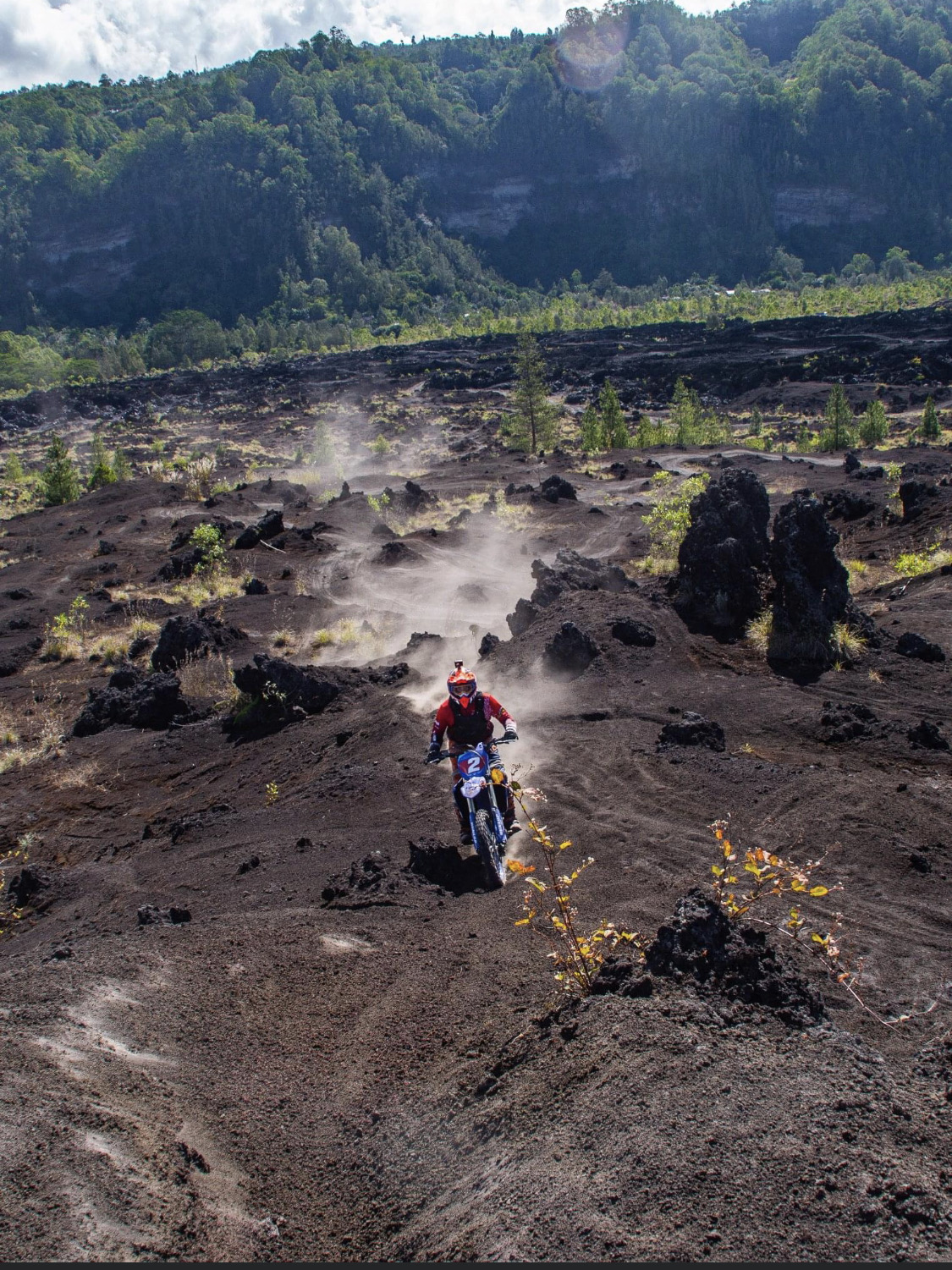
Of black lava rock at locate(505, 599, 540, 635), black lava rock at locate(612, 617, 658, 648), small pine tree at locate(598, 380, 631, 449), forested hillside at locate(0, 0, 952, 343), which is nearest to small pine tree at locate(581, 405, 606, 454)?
small pine tree at locate(598, 380, 631, 449)

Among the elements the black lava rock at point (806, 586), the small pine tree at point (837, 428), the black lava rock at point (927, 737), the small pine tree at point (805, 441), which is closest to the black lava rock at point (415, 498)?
the small pine tree at point (805, 441)

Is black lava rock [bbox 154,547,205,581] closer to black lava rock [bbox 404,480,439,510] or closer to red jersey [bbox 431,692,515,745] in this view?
black lava rock [bbox 404,480,439,510]

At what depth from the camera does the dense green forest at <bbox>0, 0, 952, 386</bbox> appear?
5113 inches

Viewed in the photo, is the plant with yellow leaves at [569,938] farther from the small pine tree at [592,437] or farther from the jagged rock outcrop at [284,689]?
the small pine tree at [592,437]

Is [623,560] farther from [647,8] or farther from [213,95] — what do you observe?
[647,8]

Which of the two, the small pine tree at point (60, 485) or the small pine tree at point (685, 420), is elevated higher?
the small pine tree at point (60, 485)

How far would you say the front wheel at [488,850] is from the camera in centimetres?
657

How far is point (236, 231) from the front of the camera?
14212 cm

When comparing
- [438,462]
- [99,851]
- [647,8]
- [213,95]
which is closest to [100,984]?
[99,851]

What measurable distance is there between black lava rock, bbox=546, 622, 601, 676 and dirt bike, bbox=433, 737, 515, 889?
13.5ft

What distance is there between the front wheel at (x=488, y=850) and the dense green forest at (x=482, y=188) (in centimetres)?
11201

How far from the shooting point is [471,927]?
19.0ft

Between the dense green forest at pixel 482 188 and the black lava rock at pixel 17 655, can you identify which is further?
the dense green forest at pixel 482 188

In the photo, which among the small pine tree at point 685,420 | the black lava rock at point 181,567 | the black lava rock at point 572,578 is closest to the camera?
the black lava rock at point 572,578
